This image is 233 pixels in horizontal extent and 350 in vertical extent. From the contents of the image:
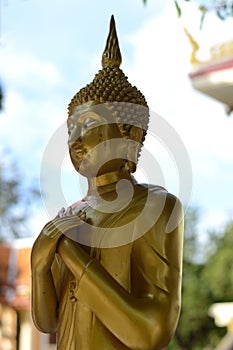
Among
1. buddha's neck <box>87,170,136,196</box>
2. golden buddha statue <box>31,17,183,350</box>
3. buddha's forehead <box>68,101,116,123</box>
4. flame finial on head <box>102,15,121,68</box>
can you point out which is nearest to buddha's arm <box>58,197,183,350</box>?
golden buddha statue <box>31,17,183,350</box>

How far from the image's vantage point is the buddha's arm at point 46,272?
4.55ft

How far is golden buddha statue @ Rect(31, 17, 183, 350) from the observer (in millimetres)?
1344

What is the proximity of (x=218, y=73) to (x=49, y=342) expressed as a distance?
13.3 ft

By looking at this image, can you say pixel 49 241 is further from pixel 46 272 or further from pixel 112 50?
pixel 112 50

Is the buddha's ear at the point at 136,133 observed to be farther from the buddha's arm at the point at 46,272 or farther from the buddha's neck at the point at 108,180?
the buddha's arm at the point at 46,272

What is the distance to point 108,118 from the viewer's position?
4.94 feet

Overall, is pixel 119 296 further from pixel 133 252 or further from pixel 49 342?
pixel 49 342

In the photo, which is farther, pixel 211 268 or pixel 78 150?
pixel 211 268

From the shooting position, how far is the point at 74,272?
1376mm

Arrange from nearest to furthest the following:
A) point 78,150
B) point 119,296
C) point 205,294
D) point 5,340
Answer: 1. point 119,296
2. point 78,150
3. point 5,340
4. point 205,294

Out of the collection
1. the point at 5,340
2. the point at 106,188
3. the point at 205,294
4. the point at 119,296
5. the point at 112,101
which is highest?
the point at 112,101

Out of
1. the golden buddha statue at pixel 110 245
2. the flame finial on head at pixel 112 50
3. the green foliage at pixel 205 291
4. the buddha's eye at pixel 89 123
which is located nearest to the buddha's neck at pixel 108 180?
the golden buddha statue at pixel 110 245

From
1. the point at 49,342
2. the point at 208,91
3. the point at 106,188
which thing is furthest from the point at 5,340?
the point at 106,188

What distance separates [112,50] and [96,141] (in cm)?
24
